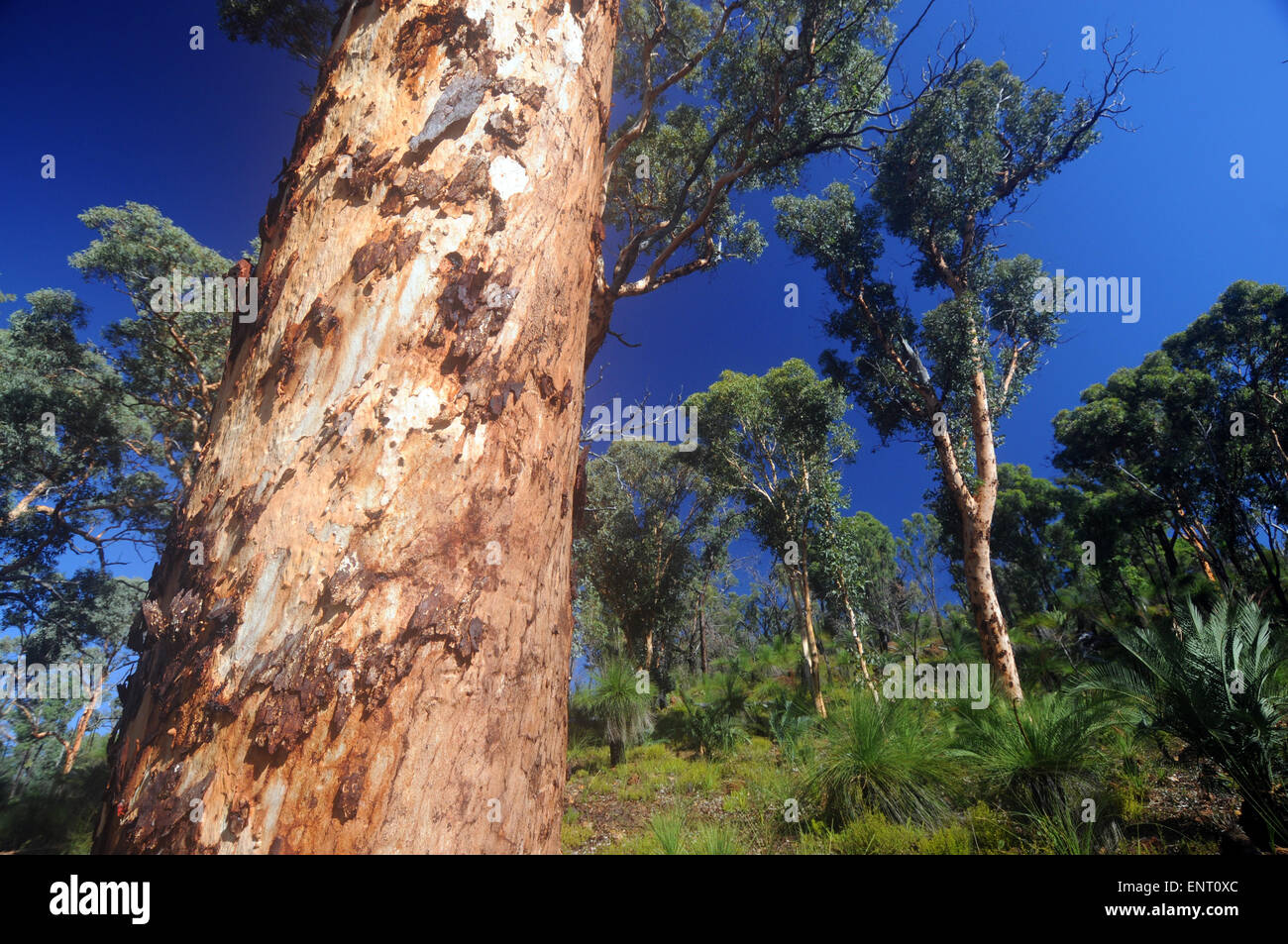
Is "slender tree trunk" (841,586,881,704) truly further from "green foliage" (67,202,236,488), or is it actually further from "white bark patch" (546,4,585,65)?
"green foliage" (67,202,236,488)

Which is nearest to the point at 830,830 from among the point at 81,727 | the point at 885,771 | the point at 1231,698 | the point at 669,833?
the point at 885,771

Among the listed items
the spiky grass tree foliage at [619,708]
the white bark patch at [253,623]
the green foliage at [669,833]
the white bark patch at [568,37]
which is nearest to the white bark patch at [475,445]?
the white bark patch at [253,623]

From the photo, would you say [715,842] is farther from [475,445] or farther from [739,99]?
[739,99]

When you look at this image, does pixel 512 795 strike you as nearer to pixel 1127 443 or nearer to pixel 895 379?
pixel 895 379

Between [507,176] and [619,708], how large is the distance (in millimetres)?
10615

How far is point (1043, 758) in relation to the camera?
4719 mm

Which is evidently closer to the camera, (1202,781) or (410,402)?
(410,402)

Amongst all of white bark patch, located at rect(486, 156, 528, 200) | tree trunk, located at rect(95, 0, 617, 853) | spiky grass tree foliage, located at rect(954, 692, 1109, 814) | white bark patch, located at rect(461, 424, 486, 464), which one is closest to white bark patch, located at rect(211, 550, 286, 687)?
tree trunk, located at rect(95, 0, 617, 853)

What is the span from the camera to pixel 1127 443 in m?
15.0

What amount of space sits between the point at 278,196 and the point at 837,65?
8.38 metres

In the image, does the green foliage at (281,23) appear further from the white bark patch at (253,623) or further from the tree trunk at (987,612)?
the tree trunk at (987,612)

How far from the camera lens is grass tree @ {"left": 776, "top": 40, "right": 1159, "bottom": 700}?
9.70 metres
